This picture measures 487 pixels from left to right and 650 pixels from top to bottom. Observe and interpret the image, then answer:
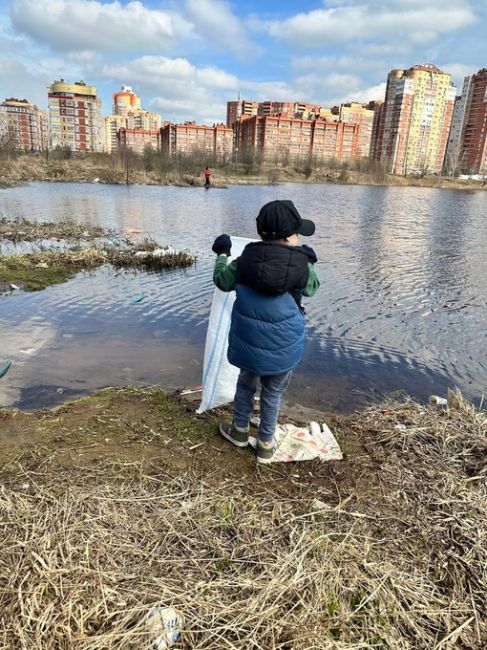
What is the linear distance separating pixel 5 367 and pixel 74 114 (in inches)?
4909

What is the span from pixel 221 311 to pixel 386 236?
55.0 ft

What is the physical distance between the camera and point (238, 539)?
234 cm

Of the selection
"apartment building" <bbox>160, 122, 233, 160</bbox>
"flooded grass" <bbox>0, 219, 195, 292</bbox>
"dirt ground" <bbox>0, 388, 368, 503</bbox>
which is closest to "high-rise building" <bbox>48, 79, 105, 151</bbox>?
"apartment building" <bbox>160, 122, 233, 160</bbox>

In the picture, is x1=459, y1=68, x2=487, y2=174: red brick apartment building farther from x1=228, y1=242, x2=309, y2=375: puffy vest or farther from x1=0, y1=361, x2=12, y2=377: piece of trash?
x1=228, y1=242, x2=309, y2=375: puffy vest

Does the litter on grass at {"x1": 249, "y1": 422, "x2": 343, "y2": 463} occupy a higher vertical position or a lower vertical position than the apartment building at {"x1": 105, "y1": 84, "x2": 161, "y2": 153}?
lower

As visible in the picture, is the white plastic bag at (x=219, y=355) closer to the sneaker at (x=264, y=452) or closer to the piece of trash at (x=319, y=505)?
the sneaker at (x=264, y=452)

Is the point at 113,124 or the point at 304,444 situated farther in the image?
the point at 113,124

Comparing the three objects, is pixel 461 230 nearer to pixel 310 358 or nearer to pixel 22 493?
pixel 310 358

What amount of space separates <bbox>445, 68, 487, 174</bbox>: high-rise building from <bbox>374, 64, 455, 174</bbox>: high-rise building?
3.13 metres

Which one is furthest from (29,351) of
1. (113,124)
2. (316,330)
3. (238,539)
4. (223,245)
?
(113,124)

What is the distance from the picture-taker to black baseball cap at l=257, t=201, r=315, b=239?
263cm

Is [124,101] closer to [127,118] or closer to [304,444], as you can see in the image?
[127,118]

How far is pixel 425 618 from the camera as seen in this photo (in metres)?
2.00

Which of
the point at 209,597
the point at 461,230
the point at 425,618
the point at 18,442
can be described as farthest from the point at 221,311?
the point at 461,230
